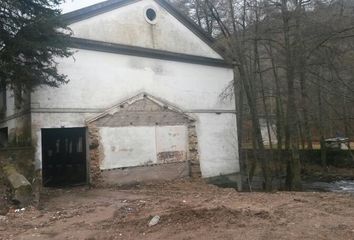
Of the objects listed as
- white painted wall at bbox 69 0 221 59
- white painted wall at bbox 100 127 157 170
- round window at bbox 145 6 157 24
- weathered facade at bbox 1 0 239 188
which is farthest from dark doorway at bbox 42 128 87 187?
round window at bbox 145 6 157 24

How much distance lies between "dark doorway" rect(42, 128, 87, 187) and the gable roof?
17.5 feet

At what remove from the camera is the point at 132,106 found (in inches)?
754

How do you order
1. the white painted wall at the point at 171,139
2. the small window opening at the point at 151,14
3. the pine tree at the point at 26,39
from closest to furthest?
the pine tree at the point at 26,39, the white painted wall at the point at 171,139, the small window opening at the point at 151,14

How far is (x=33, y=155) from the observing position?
1590 cm

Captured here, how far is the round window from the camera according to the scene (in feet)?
67.1

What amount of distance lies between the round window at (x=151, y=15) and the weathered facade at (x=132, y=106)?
1.9 inches

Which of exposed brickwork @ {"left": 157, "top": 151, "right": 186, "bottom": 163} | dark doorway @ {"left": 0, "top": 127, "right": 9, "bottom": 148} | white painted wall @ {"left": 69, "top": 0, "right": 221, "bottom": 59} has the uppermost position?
white painted wall @ {"left": 69, "top": 0, "right": 221, "bottom": 59}

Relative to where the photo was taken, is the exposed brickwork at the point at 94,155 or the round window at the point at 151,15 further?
the round window at the point at 151,15

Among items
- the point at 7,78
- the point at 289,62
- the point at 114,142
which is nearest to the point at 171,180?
the point at 114,142

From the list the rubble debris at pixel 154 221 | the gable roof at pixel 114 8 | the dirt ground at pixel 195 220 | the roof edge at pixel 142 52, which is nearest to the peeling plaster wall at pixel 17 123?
the roof edge at pixel 142 52

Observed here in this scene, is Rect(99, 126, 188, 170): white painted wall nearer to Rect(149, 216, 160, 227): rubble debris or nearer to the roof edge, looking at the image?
the roof edge

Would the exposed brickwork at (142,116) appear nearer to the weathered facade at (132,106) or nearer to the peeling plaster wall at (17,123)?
the weathered facade at (132,106)

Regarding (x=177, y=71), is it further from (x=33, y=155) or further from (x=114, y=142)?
(x=33, y=155)

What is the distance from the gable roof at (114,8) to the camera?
17.5m
